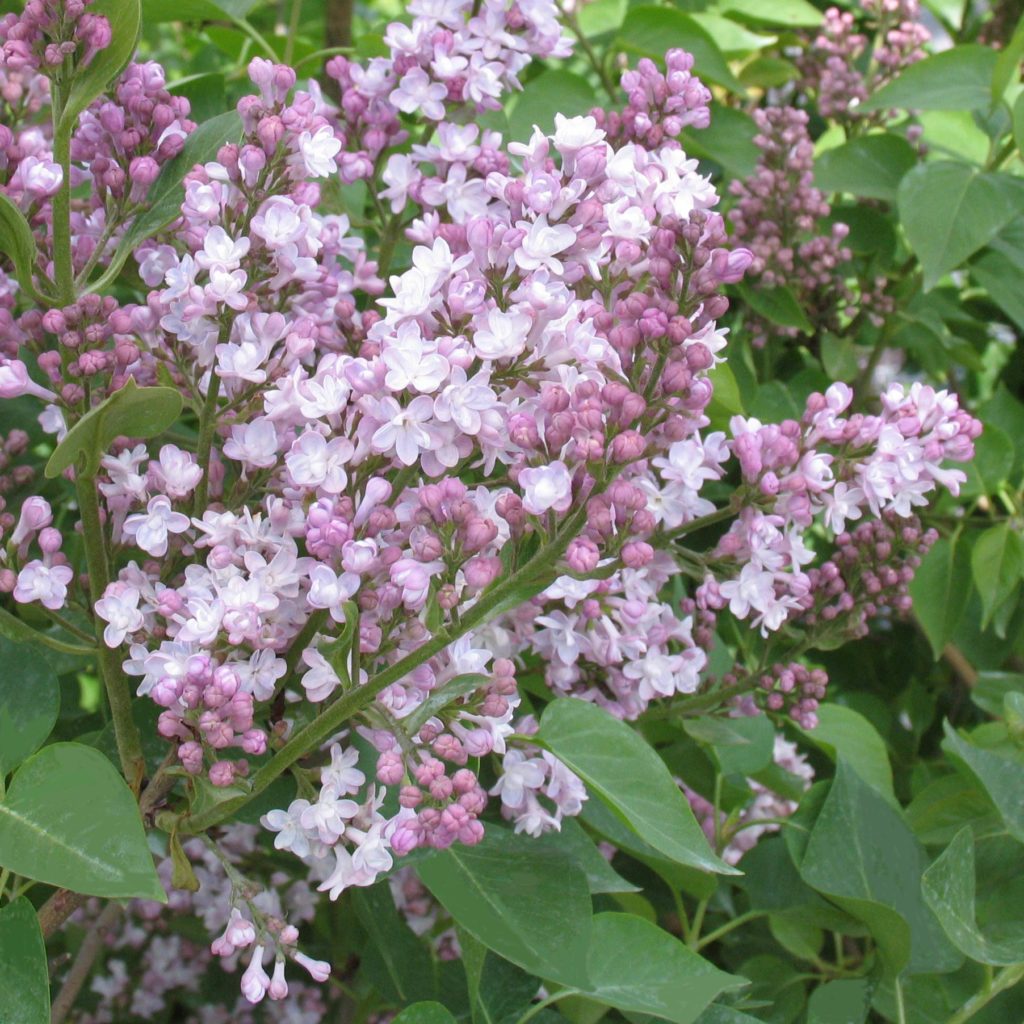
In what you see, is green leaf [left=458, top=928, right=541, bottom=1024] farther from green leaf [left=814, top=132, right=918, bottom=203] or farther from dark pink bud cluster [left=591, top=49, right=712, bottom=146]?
green leaf [left=814, top=132, right=918, bottom=203]

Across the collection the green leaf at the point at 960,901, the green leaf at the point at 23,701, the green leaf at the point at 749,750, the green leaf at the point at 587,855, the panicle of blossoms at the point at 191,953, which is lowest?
the panicle of blossoms at the point at 191,953

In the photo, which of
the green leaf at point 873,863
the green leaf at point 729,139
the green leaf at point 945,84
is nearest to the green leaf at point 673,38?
the green leaf at point 729,139

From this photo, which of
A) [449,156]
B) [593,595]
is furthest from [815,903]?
[449,156]

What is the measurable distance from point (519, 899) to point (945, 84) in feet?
3.08

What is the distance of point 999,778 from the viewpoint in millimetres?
919

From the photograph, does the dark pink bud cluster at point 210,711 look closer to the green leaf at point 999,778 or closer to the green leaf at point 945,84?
the green leaf at point 999,778

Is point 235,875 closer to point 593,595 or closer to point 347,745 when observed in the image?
point 347,745

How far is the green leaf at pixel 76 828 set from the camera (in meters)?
0.59

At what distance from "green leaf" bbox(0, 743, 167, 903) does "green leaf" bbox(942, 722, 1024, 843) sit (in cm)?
57

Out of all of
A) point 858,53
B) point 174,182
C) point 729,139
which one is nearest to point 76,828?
point 174,182

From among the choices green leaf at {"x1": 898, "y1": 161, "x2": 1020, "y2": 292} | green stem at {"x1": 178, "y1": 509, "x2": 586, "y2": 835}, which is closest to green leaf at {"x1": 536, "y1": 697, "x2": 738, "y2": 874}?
green stem at {"x1": 178, "y1": 509, "x2": 586, "y2": 835}

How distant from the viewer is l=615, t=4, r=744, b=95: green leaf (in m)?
1.33

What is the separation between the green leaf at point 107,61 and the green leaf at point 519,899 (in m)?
0.46

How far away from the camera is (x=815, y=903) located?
104cm
